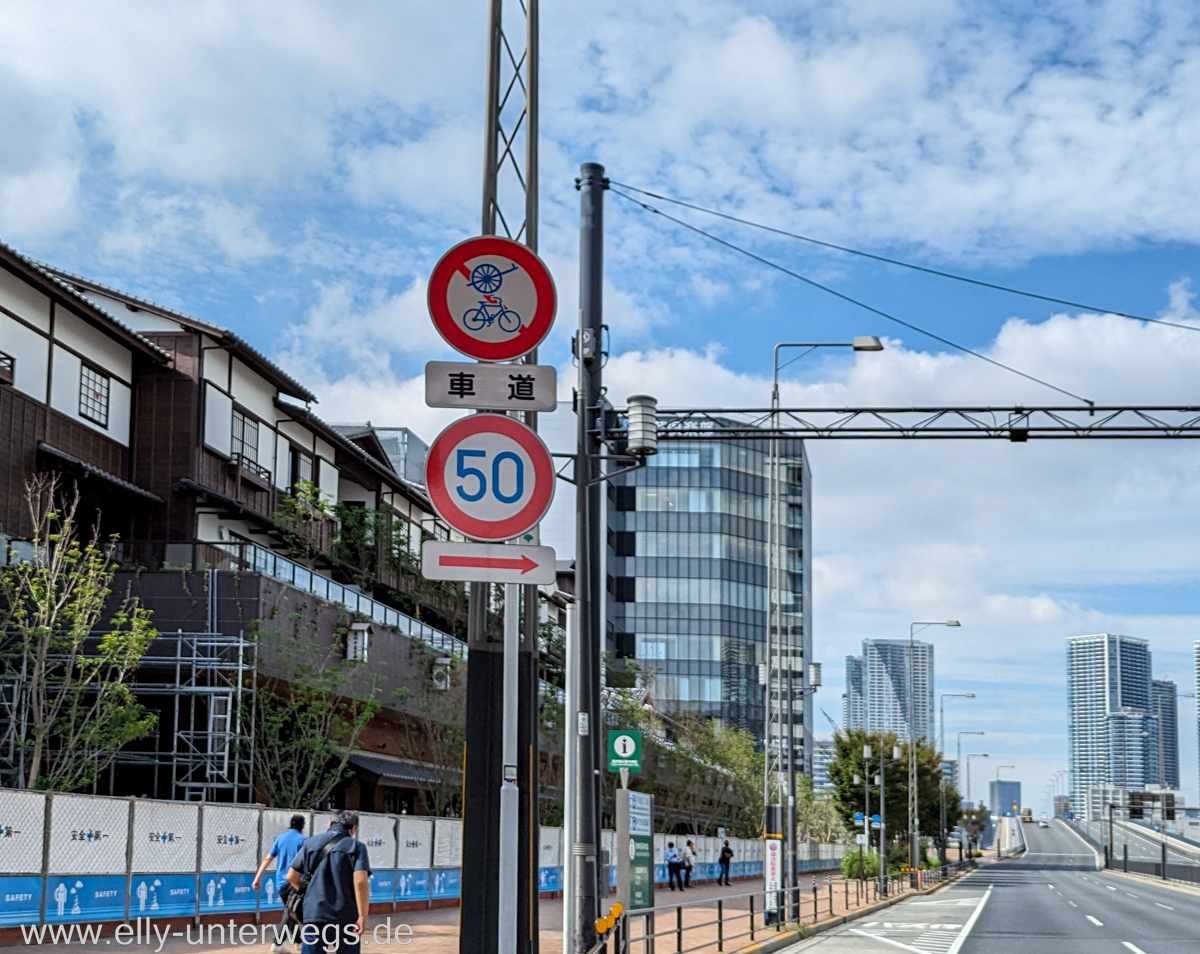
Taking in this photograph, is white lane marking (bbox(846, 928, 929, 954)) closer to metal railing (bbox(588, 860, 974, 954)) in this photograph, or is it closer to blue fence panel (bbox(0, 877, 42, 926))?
metal railing (bbox(588, 860, 974, 954))

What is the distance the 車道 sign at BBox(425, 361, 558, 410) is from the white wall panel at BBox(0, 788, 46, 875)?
496 inches

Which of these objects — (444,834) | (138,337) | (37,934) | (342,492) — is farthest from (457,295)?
(342,492)

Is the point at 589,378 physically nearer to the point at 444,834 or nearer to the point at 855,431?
the point at 855,431

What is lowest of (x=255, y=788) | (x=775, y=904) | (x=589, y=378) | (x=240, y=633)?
(x=775, y=904)

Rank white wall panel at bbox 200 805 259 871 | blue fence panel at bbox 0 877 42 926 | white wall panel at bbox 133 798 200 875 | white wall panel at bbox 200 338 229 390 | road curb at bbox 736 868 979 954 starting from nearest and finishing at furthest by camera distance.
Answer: blue fence panel at bbox 0 877 42 926
white wall panel at bbox 133 798 200 875
white wall panel at bbox 200 805 259 871
road curb at bbox 736 868 979 954
white wall panel at bbox 200 338 229 390

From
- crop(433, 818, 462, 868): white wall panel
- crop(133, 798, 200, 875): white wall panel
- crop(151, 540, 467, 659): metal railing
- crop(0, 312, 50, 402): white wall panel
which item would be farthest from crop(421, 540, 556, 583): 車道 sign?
crop(151, 540, 467, 659): metal railing


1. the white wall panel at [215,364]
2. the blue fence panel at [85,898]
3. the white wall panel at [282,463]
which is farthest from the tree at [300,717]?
the blue fence panel at [85,898]

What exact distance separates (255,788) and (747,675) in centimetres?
8665

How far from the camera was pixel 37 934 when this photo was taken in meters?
17.5

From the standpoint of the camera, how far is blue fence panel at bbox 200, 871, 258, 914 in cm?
2103

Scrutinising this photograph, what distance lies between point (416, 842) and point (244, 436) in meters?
12.4

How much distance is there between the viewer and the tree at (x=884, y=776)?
78.4 metres

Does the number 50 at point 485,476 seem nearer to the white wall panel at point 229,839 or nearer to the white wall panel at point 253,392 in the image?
the white wall panel at point 229,839

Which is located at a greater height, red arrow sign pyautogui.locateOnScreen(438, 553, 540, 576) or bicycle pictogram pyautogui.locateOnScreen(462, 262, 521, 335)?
bicycle pictogram pyautogui.locateOnScreen(462, 262, 521, 335)
